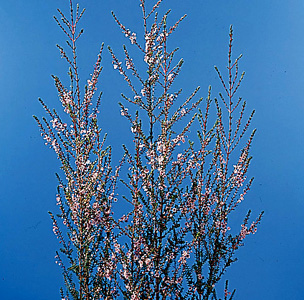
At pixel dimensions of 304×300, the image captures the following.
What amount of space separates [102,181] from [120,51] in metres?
1.93

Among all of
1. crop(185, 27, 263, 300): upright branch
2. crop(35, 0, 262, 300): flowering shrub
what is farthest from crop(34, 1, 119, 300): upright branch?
crop(185, 27, 263, 300): upright branch

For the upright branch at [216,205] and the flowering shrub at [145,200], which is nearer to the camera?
the flowering shrub at [145,200]

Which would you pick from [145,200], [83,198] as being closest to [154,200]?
[145,200]

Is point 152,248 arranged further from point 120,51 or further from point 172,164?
point 120,51

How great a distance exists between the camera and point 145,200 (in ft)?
9.16

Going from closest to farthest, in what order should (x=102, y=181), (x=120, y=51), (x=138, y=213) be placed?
(x=138, y=213) → (x=102, y=181) → (x=120, y=51)

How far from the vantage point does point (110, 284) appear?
282 cm

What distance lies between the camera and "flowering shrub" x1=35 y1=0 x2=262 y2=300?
2689 mm

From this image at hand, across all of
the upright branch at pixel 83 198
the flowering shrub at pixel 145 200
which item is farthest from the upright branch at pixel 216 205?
the upright branch at pixel 83 198

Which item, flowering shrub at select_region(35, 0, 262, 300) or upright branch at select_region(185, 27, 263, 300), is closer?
flowering shrub at select_region(35, 0, 262, 300)

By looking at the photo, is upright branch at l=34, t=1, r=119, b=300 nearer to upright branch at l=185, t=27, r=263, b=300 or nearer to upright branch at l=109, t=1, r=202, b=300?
upright branch at l=109, t=1, r=202, b=300

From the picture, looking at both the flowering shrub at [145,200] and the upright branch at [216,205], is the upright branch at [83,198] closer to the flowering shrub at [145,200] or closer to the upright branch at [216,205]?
the flowering shrub at [145,200]

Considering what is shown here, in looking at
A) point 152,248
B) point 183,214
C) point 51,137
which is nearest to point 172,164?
point 183,214

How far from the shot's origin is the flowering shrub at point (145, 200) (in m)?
2.69
